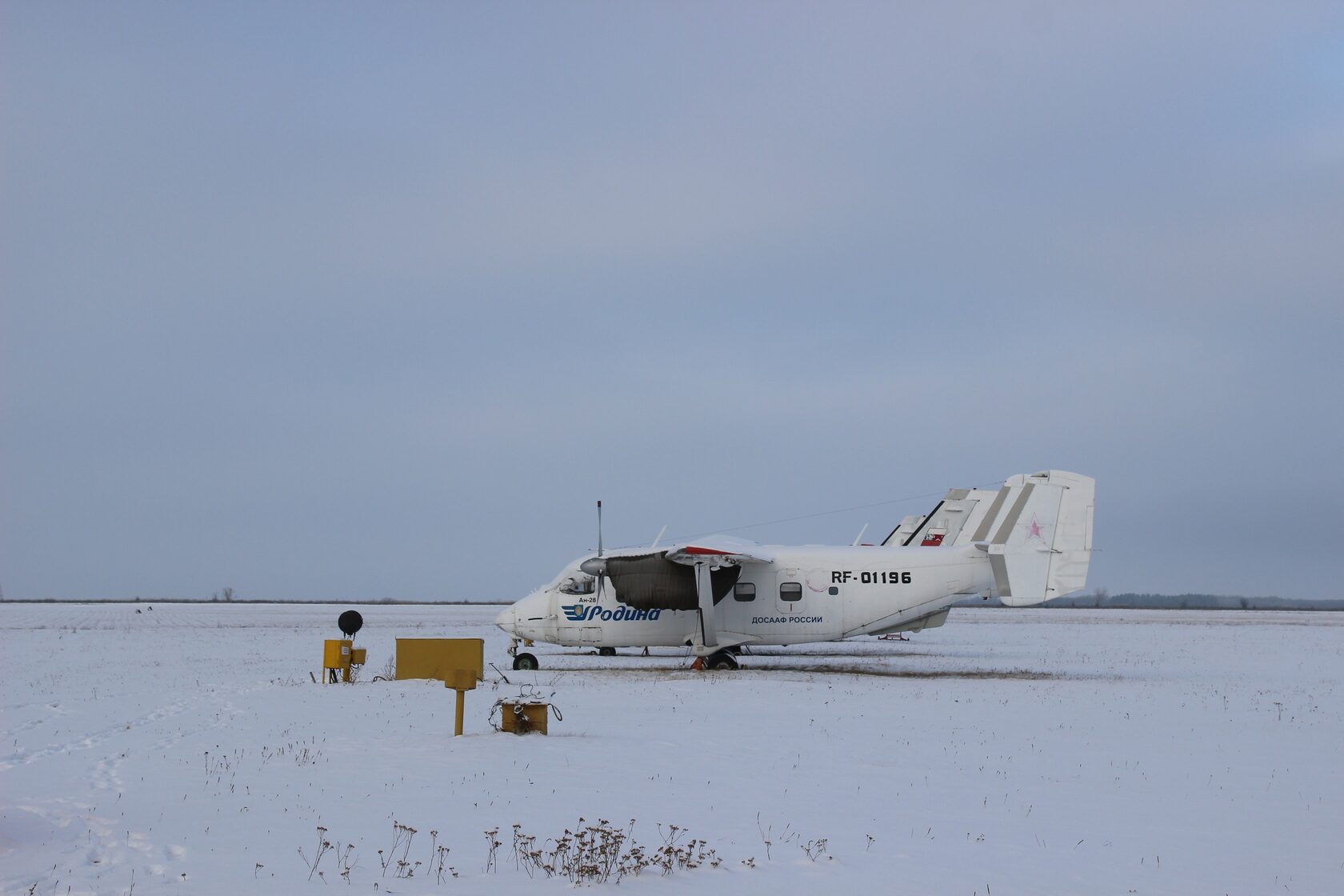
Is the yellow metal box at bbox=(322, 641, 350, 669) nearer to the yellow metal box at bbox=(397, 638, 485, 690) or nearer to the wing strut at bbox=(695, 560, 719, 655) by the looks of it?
the yellow metal box at bbox=(397, 638, 485, 690)

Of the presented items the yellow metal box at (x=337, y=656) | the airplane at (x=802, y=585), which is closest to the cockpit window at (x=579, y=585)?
the airplane at (x=802, y=585)

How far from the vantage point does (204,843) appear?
8406 millimetres

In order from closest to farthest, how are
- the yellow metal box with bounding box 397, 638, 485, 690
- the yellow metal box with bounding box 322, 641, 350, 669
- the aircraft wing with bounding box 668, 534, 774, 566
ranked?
the yellow metal box with bounding box 397, 638, 485, 690, the yellow metal box with bounding box 322, 641, 350, 669, the aircraft wing with bounding box 668, 534, 774, 566

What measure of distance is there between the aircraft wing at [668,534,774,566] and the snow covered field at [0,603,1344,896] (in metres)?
3.06

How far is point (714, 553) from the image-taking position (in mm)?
25562

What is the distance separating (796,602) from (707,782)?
1535cm

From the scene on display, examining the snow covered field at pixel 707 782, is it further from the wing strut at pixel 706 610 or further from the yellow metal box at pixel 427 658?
the wing strut at pixel 706 610

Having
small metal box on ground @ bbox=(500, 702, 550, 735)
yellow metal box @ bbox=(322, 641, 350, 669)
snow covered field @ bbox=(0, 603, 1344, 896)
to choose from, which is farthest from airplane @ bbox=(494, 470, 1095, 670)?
small metal box on ground @ bbox=(500, 702, 550, 735)

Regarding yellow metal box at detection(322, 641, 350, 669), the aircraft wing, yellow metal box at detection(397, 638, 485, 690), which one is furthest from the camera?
the aircraft wing

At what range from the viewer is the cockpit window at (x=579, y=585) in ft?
91.4

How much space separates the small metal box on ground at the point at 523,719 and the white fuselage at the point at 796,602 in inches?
510

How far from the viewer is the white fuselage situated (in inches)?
1033

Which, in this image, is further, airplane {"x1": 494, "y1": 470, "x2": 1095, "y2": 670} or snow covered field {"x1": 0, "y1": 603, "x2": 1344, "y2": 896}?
airplane {"x1": 494, "y1": 470, "x2": 1095, "y2": 670}

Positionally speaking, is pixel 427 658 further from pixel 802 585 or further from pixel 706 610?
pixel 802 585
